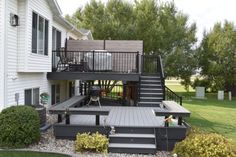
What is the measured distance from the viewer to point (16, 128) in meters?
8.05

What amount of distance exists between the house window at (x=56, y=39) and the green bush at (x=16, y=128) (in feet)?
27.0

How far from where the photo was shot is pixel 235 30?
1178 inches

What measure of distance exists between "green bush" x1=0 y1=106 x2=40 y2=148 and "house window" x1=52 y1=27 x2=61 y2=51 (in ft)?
27.0

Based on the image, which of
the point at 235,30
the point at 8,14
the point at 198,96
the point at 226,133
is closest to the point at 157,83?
the point at 226,133

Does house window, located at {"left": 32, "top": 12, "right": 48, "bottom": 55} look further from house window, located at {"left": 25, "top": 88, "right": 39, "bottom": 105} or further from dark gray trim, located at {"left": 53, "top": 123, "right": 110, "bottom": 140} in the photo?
dark gray trim, located at {"left": 53, "top": 123, "right": 110, "bottom": 140}

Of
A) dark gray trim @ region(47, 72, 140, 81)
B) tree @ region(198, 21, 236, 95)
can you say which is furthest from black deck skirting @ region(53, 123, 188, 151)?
tree @ region(198, 21, 236, 95)

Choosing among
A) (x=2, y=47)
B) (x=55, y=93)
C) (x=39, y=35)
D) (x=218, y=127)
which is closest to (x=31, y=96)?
(x=39, y=35)

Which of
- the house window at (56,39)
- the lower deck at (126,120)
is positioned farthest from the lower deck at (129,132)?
the house window at (56,39)

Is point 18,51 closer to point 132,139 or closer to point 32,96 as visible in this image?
point 32,96

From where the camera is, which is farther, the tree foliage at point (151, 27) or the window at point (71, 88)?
the tree foliage at point (151, 27)

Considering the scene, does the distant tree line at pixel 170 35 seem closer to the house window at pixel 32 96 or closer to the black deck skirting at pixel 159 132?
the house window at pixel 32 96

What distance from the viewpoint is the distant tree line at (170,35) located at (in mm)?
28531

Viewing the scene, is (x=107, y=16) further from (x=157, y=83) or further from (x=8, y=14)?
(x=8, y=14)

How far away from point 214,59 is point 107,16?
399 inches
